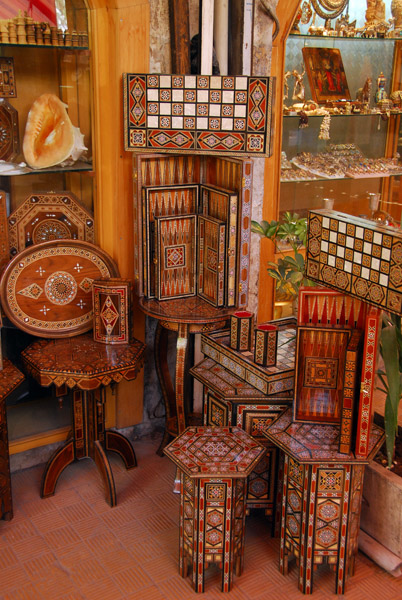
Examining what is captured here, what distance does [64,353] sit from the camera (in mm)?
3725

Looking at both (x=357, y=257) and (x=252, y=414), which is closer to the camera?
(x=357, y=257)

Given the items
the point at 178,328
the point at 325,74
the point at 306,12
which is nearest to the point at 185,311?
the point at 178,328

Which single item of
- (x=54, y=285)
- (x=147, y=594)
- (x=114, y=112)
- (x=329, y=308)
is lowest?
(x=147, y=594)

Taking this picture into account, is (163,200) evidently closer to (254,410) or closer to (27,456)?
(254,410)

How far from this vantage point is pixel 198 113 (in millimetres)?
3697

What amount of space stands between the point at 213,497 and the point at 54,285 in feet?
5.06

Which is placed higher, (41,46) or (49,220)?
(41,46)

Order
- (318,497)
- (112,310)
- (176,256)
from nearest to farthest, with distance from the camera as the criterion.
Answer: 1. (318,497)
2. (112,310)
3. (176,256)

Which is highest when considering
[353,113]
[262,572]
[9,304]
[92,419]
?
[353,113]

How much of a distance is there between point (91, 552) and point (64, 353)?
1019 mm

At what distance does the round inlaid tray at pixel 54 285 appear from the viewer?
150 inches

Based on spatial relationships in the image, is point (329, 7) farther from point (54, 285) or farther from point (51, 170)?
point (54, 285)

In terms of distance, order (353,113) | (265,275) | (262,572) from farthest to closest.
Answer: (353,113) < (265,275) < (262,572)

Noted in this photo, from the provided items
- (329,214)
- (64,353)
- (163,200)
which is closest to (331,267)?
(329,214)
